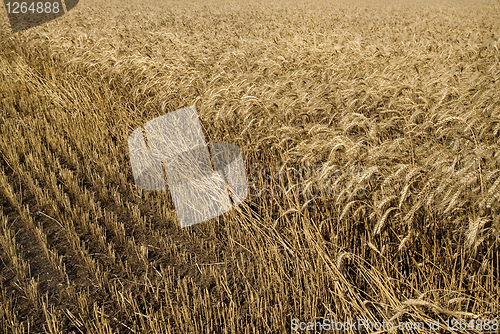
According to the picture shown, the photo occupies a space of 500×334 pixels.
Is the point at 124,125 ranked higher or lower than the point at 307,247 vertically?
higher

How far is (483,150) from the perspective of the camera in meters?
1.91

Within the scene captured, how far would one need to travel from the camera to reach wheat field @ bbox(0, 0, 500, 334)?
191 centimetres

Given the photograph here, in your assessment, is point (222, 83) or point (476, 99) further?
point (222, 83)

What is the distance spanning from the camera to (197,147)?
3439 mm

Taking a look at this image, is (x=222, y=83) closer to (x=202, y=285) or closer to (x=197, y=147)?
(x=197, y=147)

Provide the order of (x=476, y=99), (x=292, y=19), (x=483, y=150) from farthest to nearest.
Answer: (x=292, y=19)
(x=476, y=99)
(x=483, y=150)

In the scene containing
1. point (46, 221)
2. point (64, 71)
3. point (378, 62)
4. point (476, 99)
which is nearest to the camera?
point (46, 221)

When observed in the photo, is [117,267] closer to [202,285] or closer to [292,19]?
[202,285]

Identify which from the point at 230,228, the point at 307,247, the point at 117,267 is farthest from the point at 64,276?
the point at 307,247

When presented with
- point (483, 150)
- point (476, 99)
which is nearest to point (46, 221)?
point (483, 150)

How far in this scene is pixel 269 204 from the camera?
293 centimetres

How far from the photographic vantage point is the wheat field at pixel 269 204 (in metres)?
1.91

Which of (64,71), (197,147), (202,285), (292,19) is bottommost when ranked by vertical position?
(202,285)

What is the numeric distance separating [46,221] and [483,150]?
291 centimetres
